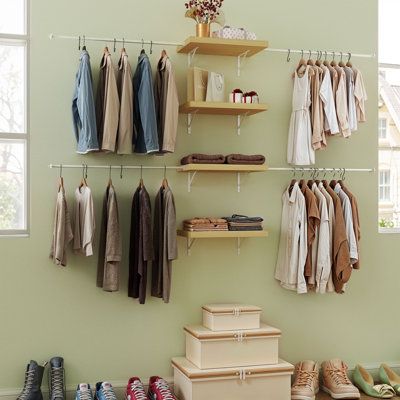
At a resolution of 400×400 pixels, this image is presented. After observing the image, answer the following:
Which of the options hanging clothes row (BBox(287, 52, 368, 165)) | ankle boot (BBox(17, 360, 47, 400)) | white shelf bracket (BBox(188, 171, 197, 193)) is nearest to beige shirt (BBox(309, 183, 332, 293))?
hanging clothes row (BBox(287, 52, 368, 165))

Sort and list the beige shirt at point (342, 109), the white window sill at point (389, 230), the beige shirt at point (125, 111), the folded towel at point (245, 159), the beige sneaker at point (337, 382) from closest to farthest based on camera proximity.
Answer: the beige shirt at point (125, 111) → the folded towel at point (245, 159) → the beige sneaker at point (337, 382) → the beige shirt at point (342, 109) → the white window sill at point (389, 230)

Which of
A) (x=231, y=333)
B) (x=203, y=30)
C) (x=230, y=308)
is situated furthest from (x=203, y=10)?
(x=231, y=333)

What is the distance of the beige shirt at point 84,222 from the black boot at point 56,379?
2.34 ft

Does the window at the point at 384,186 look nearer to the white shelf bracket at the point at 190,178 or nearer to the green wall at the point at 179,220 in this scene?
the green wall at the point at 179,220

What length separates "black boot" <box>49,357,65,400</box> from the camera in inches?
166

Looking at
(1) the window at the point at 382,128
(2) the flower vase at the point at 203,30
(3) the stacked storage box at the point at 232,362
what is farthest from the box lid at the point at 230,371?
(2) the flower vase at the point at 203,30

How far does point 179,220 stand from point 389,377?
6.24ft

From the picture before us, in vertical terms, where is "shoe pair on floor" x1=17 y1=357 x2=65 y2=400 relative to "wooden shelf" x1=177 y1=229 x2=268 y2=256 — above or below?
below

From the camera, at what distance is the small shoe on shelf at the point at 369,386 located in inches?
187

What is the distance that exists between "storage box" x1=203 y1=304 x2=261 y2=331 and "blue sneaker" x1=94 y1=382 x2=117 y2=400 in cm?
75

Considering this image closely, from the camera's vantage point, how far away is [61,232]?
4223mm

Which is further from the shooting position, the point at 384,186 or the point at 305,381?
the point at 384,186

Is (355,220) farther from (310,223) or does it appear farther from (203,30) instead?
(203,30)

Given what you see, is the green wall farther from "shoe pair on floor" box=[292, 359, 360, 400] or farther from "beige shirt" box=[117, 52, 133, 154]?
"beige shirt" box=[117, 52, 133, 154]
